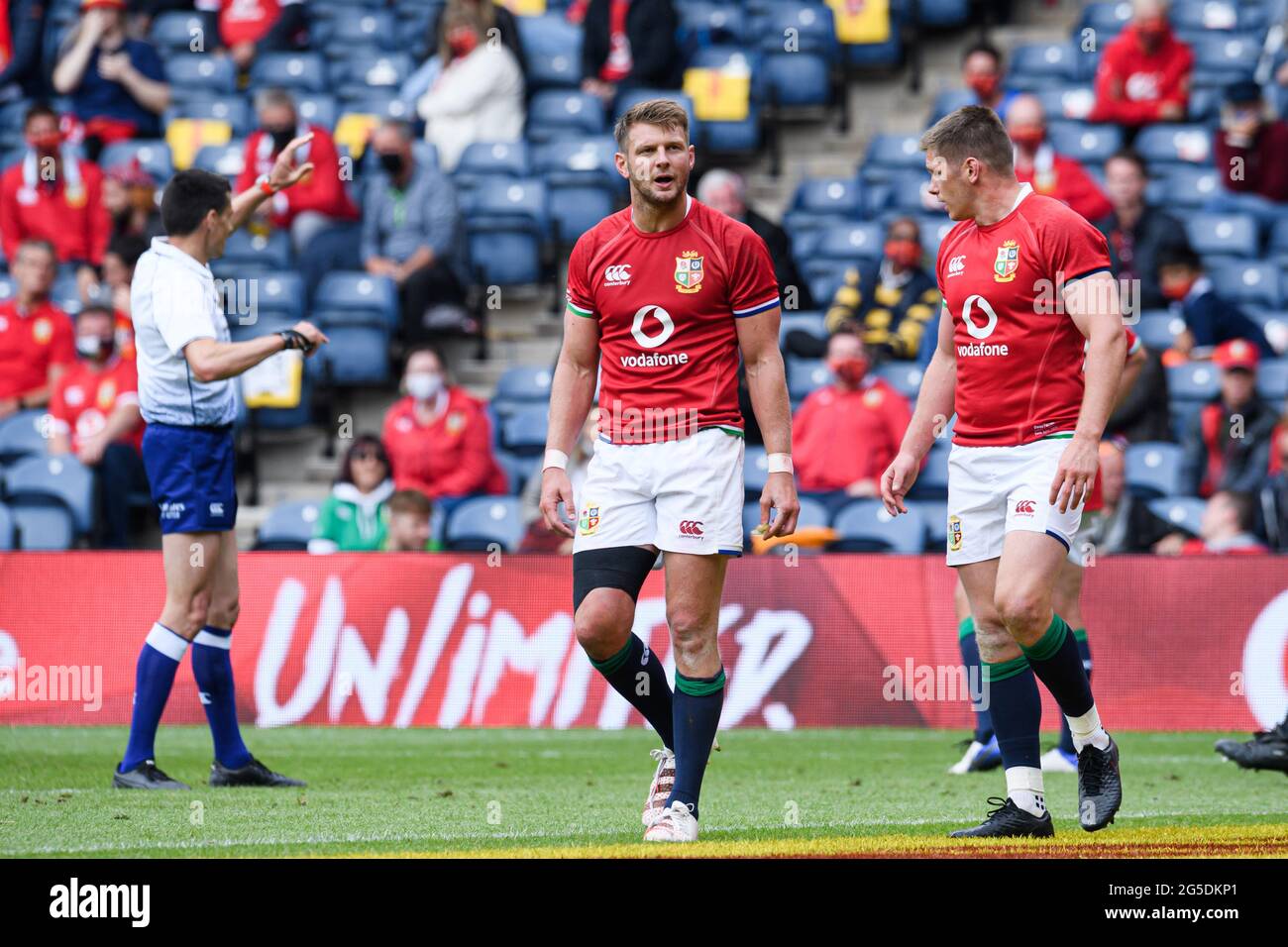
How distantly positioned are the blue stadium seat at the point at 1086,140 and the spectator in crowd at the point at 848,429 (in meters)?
3.76

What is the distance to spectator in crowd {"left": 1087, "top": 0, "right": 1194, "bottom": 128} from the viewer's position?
14.4m

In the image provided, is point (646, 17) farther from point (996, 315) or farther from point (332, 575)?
point (996, 315)

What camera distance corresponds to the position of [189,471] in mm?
7480

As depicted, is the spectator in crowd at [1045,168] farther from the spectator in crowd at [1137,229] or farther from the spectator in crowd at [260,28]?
the spectator in crowd at [260,28]

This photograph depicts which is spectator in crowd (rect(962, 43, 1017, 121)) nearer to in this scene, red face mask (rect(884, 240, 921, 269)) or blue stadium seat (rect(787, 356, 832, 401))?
red face mask (rect(884, 240, 921, 269))

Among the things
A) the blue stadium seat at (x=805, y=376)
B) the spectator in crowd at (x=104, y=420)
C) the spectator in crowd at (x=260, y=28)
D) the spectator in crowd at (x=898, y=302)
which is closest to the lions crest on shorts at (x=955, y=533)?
the blue stadium seat at (x=805, y=376)

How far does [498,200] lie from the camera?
47.6 ft

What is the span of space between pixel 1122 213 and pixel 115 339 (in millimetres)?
7448

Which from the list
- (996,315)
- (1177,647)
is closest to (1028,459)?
(996,315)

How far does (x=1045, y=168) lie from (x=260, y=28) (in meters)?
8.09

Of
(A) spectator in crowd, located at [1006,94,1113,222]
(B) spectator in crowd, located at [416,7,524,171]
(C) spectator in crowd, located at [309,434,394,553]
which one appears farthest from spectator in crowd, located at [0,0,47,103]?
(A) spectator in crowd, located at [1006,94,1113,222]

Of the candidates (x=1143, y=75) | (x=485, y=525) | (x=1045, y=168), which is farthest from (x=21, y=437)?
(x=1143, y=75)

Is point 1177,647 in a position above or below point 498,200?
below

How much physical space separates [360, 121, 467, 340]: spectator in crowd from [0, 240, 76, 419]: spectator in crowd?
94.3 inches
